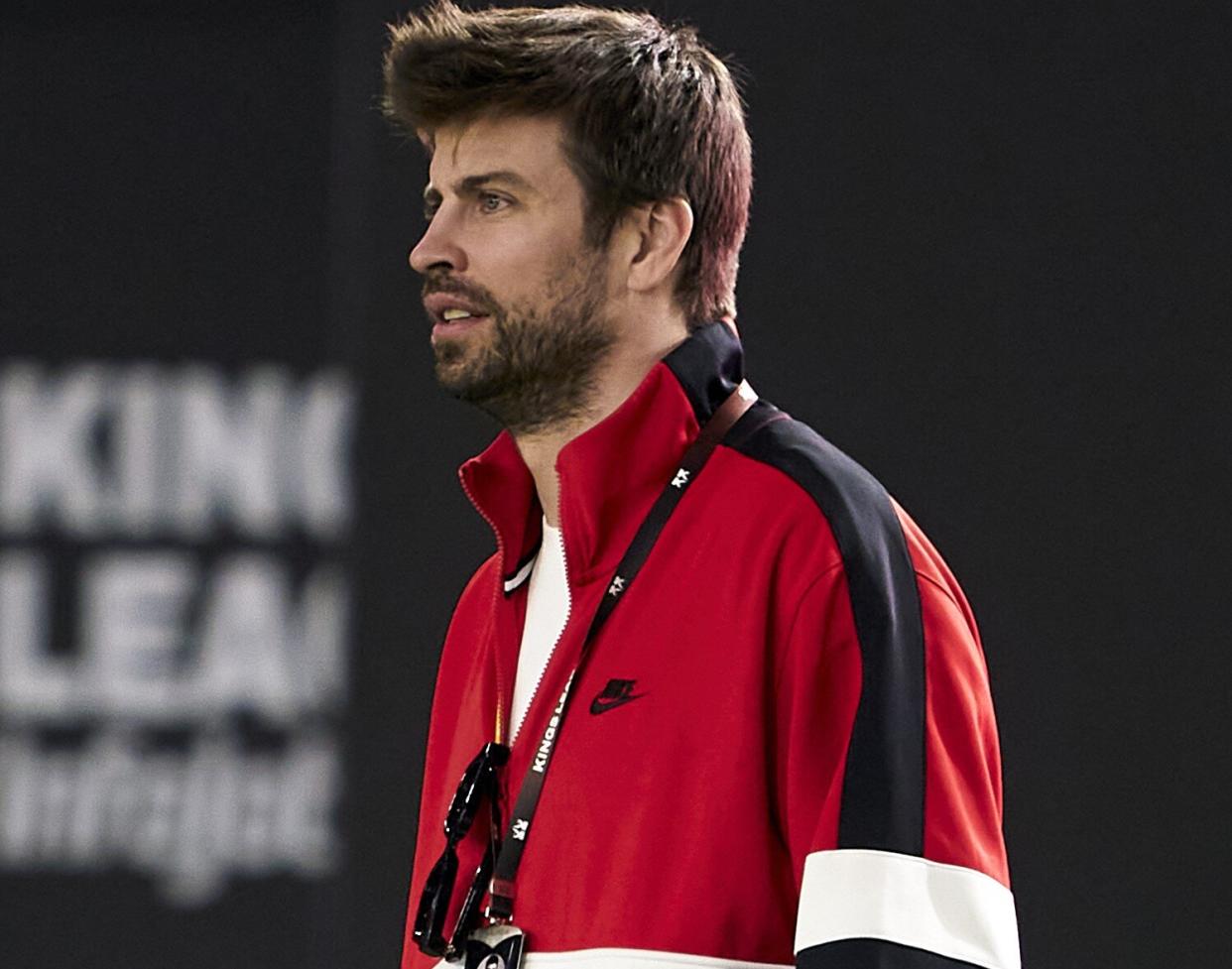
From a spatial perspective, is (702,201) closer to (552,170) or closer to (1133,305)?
(552,170)

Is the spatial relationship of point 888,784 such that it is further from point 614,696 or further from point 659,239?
point 659,239

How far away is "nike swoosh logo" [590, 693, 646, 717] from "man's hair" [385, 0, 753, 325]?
350 mm

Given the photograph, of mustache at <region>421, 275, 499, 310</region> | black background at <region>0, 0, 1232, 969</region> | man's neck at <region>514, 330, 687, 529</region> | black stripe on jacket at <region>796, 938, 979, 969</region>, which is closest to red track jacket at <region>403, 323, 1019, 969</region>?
black stripe on jacket at <region>796, 938, 979, 969</region>

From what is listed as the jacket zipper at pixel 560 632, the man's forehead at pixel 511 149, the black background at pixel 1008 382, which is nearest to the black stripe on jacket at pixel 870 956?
the jacket zipper at pixel 560 632

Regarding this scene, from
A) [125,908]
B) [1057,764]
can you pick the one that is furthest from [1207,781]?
[125,908]

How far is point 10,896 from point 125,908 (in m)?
0.23

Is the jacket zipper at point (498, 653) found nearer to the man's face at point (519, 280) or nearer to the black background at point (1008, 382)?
the man's face at point (519, 280)

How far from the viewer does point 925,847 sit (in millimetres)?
1314

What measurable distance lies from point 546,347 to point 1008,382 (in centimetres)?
153

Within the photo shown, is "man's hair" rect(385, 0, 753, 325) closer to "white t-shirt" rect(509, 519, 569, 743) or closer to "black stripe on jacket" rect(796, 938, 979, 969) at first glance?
"white t-shirt" rect(509, 519, 569, 743)

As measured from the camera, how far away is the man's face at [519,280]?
1610 mm

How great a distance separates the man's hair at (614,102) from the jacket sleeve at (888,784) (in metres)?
0.38

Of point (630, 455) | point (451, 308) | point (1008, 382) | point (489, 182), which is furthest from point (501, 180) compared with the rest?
point (1008, 382)

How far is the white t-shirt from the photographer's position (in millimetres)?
1614
